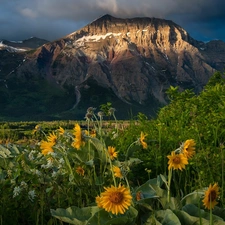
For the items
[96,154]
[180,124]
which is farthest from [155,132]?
[96,154]

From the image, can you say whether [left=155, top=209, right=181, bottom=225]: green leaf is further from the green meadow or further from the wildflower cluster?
the wildflower cluster

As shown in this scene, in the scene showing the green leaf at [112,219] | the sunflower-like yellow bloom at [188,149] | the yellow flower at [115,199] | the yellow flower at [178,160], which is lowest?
the green leaf at [112,219]

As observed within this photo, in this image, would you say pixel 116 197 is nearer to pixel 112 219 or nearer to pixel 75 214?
pixel 112 219

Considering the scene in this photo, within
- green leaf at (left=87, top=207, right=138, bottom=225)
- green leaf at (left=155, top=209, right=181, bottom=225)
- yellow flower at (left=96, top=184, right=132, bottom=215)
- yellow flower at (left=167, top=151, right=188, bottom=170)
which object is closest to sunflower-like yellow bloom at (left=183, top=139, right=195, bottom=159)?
yellow flower at (left=167, top=151, right=188, bottom=170)

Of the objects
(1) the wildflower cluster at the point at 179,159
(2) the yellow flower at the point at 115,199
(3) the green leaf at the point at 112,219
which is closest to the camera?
(2) the yellow flower at the point at 115,199

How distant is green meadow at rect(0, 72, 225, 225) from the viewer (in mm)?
3367

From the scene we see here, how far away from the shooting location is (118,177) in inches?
189

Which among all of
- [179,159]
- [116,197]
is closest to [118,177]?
[179,159]

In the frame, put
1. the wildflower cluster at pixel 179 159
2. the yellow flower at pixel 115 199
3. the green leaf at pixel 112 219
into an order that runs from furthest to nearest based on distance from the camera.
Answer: the green leaf at pixel 112 219
the wildflower cluster at pixel 179 159
the yellow flower at pixel 115 199

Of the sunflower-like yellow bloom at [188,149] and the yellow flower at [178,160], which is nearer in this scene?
the yellow flower at [178,160]

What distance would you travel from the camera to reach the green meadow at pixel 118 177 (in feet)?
11.0

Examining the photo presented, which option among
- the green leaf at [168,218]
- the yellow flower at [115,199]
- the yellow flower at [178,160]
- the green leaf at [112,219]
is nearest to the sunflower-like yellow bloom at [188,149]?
the yellow flower at [178,160]

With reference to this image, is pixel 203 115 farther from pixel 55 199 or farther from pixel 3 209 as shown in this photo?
pixel 3 209

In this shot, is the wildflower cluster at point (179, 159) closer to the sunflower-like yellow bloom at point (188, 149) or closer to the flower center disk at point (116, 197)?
the sunflower-like yellow bloom at point (188, 149)
